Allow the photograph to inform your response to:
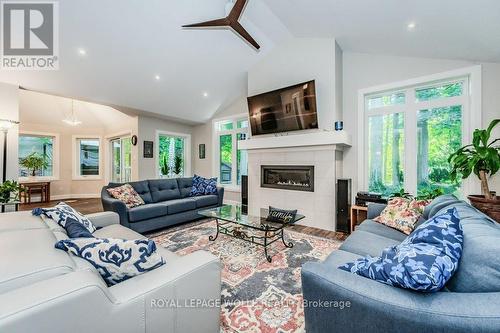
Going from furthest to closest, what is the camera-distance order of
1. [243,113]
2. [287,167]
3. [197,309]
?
[243,113] < [287,167] < [197,309]

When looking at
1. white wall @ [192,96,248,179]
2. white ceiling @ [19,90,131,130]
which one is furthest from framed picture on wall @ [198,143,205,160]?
white ceiling @ [19,90,131,130]

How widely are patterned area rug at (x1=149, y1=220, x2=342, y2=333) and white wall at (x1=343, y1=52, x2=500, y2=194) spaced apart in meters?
1.99

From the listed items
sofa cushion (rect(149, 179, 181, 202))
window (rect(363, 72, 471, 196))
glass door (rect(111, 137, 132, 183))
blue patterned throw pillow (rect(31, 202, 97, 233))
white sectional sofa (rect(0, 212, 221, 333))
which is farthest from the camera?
glass door (rect(111, 137, 132, 183))

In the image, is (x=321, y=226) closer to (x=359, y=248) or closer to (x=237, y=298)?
(x=359, y=248)

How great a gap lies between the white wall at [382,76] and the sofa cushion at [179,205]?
118 inches

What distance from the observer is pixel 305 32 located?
148 inches

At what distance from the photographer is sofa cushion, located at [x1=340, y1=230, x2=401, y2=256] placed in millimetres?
1753

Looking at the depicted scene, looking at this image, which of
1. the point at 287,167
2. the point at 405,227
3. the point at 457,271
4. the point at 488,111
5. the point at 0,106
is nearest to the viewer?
the point at 457,271

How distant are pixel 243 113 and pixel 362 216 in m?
3.76

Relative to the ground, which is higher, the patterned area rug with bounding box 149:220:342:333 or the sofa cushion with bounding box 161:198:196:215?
the sofa cushion with bounding box 161:198:196:215

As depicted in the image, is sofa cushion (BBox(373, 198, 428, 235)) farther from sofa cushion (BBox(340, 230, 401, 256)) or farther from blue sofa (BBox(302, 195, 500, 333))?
blue sofa (BBox(302, 195, 500, 333))

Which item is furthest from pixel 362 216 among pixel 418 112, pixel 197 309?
pixel 197 309

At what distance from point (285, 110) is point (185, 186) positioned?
2.68m

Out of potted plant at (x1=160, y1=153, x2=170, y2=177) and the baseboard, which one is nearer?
potted plant at (x1=160, y1=153, x2=170, y2=177)
